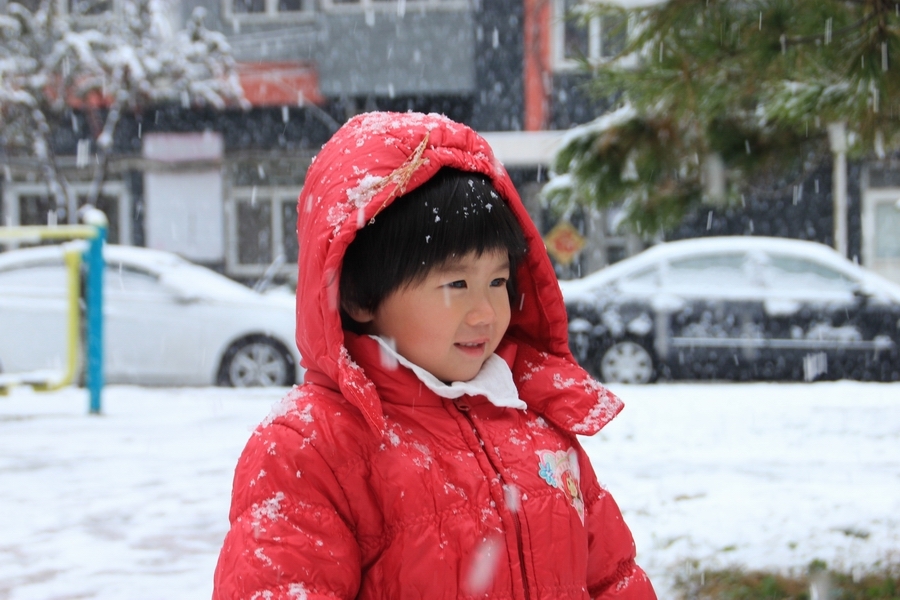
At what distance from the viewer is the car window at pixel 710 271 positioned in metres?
8.81

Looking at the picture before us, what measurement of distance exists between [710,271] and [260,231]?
29.1 ft

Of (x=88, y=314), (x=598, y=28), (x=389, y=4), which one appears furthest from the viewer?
(x=389, y=4)

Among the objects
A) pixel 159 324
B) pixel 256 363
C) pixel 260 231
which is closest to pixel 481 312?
pixel 256 363

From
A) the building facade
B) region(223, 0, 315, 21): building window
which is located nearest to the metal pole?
the building facade

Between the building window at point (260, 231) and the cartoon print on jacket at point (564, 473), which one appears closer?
the cartoon print on jacket at point (564, 473)

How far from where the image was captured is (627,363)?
347 inches

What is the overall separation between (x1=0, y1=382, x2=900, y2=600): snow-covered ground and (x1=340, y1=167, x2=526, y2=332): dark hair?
1.69 metres

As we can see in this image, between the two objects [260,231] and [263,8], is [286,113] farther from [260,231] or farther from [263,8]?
[260,231]

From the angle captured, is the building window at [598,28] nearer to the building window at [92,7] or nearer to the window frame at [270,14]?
the building window at [92,7]

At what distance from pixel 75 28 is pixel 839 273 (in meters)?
10.6

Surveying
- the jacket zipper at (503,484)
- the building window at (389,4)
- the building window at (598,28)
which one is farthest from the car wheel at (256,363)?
the building window at (389,4)

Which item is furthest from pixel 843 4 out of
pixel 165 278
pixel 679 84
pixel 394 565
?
pixel 165 278

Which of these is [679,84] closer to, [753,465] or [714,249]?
[753,465]

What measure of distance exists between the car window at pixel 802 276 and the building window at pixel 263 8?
9.26m
